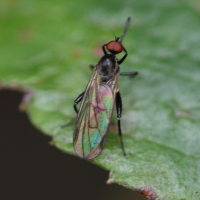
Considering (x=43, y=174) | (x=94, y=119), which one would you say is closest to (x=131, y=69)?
(x=94, y=119)

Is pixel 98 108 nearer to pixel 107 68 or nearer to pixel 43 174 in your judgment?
pixel 107 68

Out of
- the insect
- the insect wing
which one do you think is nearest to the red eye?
the insect

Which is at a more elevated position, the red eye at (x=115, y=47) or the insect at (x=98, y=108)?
the red eye at (x=115, y=47)

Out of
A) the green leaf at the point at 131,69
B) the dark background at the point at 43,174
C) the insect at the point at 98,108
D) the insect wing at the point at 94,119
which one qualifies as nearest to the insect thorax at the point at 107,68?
the insect at the point at 98,108

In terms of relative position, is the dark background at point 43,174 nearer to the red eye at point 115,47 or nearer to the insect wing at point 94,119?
the insect wing at point 94,119

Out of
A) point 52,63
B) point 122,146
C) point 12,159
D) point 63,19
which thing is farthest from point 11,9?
point 122,146
